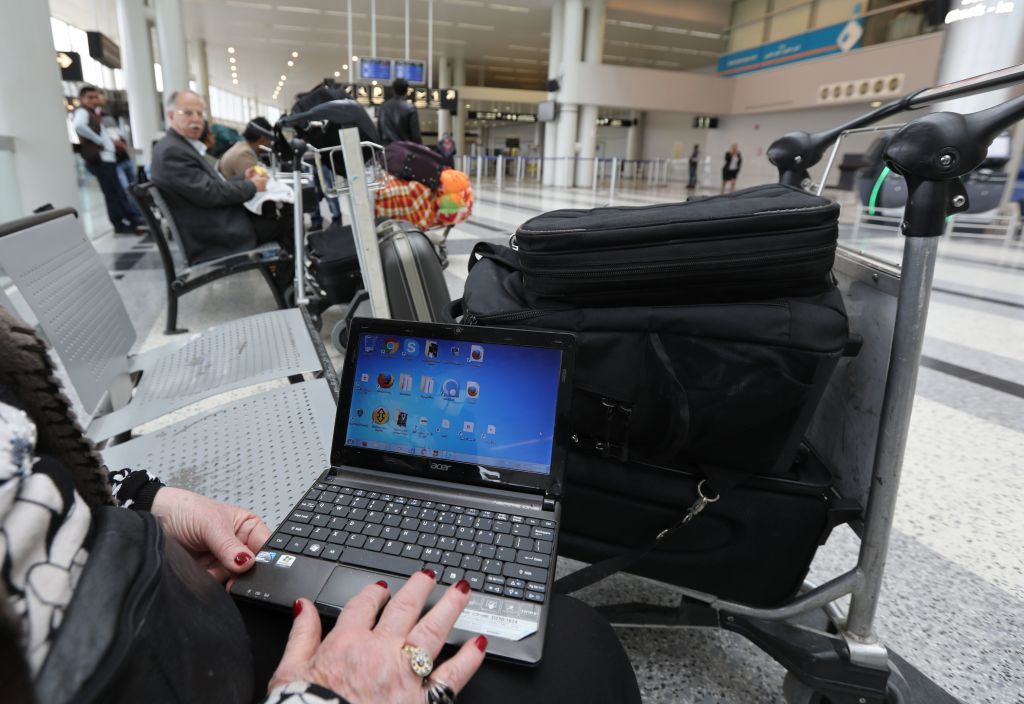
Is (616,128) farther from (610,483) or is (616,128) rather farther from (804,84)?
(610,483)

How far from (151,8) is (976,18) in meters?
14.6

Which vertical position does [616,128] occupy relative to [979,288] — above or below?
above

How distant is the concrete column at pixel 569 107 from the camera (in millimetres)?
15797

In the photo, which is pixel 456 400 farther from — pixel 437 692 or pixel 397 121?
pixel 397 121

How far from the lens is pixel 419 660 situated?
1.60 ft

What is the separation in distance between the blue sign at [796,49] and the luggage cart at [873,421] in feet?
60.0

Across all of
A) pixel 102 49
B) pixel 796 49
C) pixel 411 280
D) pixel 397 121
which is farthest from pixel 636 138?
pixel 411 280

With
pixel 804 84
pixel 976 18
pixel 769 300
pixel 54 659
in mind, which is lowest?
Result: pixel 54 659

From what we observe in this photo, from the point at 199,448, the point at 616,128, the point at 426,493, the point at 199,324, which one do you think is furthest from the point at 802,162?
the point at 616,128

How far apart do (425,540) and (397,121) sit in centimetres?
444

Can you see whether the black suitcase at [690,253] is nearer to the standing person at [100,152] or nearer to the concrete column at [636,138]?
the standing person at [100,152]

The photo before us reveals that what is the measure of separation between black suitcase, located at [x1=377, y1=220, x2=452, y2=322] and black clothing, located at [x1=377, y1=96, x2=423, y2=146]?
10.1ft

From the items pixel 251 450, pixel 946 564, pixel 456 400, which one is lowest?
pixel 946 564

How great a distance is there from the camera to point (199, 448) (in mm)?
1172
